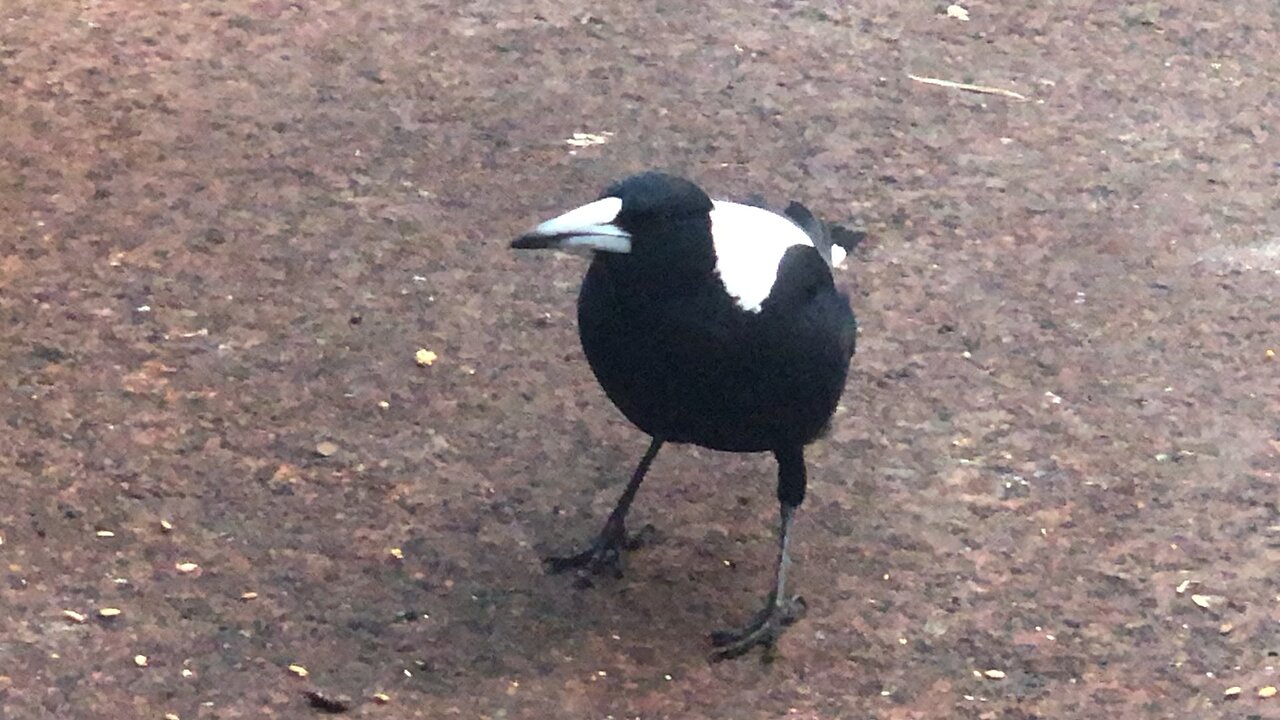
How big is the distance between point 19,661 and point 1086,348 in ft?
6.42

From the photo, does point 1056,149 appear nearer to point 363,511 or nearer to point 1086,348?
point 1086,348

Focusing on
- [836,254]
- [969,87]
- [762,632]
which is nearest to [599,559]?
[762,632]

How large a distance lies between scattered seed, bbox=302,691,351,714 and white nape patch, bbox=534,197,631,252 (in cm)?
67

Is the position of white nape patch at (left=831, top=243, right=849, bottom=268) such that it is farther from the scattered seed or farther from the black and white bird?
the scattered seed

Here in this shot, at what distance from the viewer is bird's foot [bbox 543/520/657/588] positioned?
7.83 ft

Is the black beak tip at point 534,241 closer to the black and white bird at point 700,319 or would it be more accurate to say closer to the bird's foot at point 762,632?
the black and white bird at point 700,319

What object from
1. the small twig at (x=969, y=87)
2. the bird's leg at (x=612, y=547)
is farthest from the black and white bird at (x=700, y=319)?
the small twig at (x=969, y=87)

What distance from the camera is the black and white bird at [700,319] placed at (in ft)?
6.69

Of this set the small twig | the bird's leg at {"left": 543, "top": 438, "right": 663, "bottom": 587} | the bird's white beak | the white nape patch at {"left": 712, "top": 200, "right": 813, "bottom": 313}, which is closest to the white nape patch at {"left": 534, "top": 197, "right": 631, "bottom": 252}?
the bird's white beak

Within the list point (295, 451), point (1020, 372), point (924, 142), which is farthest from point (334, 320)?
point (924, 142)

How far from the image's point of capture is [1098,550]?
8.09ft

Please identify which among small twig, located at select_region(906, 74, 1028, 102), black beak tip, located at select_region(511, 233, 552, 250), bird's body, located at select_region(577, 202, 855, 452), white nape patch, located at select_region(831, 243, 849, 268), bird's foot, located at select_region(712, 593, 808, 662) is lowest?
bird's foot, located at select_region(712, 593, 808, 662)

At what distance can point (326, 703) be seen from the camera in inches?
80.9

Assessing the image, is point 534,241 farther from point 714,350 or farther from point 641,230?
point 714,350
